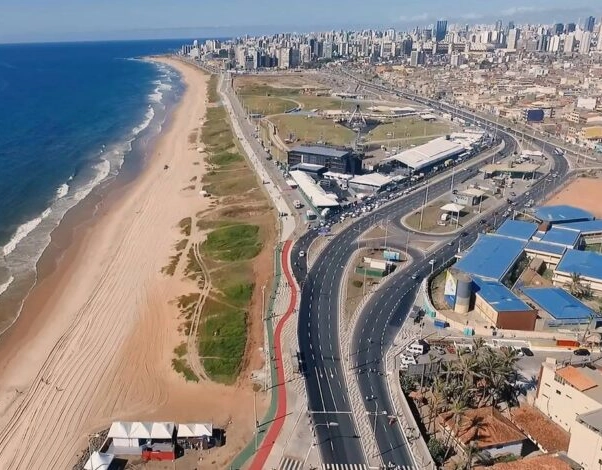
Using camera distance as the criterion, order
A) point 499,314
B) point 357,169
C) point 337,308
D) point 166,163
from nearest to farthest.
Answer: point 499,314, point 337,308, point 357,169, point 166,163

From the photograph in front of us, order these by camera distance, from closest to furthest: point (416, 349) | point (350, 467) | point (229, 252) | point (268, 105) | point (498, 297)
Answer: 1. point (350, 467)
2. point (416, 349)
3. point (498, 297)
4. point (229, 252)
5. point (268, 105)

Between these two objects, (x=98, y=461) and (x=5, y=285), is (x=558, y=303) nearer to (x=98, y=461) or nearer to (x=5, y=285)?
(x=98, y=461)

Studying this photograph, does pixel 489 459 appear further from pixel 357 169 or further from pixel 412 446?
pixel 357 169

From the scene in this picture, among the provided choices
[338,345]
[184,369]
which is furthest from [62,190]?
[338,345]

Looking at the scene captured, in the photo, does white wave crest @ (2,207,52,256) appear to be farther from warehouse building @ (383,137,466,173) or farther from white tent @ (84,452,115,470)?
warehouse building @ (383,137,466,173)

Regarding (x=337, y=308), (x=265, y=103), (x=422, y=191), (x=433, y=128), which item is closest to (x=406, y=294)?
(x=337, y=308)

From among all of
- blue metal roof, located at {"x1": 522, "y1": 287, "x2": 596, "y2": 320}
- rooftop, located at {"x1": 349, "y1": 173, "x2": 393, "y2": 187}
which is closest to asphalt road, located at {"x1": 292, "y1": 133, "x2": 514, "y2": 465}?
rooftop, located at {"x1": 349, "y1": 173, "x2": 393, "y2": 187}
